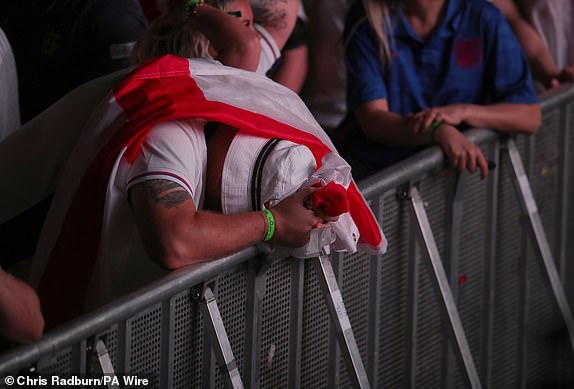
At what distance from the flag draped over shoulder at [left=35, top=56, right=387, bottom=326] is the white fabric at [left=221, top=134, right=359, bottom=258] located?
0.04 m

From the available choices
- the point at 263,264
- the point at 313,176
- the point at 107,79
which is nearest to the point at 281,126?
the point at 313,176

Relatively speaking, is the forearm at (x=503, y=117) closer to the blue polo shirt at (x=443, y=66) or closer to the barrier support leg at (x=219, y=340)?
the blue polo shirt at (x=443, y=66)

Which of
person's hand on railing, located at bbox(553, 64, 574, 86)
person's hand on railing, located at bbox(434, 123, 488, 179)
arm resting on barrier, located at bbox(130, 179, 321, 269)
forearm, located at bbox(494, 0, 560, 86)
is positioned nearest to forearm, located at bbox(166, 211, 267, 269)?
Result: arm resting on barrier, located at bbox(130, 179, 321, 269)

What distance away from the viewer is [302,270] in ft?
8.66

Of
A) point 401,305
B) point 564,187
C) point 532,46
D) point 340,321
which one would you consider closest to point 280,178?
point 340,321

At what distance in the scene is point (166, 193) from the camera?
2.28m

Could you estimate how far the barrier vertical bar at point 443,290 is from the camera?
3039mm

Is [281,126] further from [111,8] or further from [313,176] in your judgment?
[111,8]

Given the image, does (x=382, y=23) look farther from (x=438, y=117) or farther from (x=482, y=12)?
(x=438, y=117)

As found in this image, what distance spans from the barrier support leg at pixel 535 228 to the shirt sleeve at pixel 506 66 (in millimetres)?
180

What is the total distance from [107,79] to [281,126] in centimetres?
49

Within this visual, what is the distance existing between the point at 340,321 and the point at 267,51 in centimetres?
113

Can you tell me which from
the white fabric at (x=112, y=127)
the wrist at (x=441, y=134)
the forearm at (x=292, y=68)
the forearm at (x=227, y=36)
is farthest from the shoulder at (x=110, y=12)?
the wrist at (x=441, y=134)

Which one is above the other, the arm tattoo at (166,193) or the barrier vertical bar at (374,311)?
the arm tattoo at (166,193)
